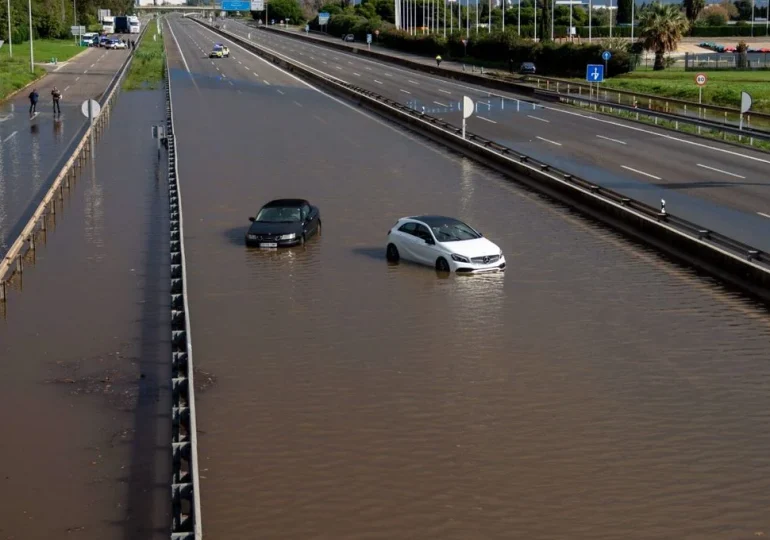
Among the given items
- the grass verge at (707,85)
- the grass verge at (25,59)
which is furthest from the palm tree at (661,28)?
the grass verge at (25,59)

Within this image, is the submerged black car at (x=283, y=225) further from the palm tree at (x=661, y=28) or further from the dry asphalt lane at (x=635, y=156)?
the palm tree at (x=661, y=28)

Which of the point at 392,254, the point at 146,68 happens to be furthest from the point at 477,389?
the point at 146,68

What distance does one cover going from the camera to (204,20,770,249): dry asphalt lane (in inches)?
1339

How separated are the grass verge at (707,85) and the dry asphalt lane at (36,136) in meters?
34.7

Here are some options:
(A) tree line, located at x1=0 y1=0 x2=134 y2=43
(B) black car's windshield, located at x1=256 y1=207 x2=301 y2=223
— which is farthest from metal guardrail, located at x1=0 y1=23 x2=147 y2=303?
(A) tree line, located at x1=0 y1=0 x2=134 y2=43

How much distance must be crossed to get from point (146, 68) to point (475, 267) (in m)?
76.9

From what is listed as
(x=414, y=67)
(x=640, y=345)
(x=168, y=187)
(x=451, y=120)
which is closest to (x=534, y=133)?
(x=451, y=120)

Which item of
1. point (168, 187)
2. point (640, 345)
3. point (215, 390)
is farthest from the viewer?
point (168, 187)

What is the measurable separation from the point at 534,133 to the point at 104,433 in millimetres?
40286

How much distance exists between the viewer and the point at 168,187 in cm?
3997

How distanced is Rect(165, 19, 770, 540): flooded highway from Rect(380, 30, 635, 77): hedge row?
191ft

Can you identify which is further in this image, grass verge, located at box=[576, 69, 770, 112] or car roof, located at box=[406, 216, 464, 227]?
grass verge, located at box=[576, 69, 770, 112]

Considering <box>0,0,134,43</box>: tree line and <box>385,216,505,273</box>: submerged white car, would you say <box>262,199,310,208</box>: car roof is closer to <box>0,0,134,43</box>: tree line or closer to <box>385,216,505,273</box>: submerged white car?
<box>385,216,505,273</box>: submerged white car

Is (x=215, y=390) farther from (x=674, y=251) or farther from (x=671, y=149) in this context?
(x=671, y=149)
